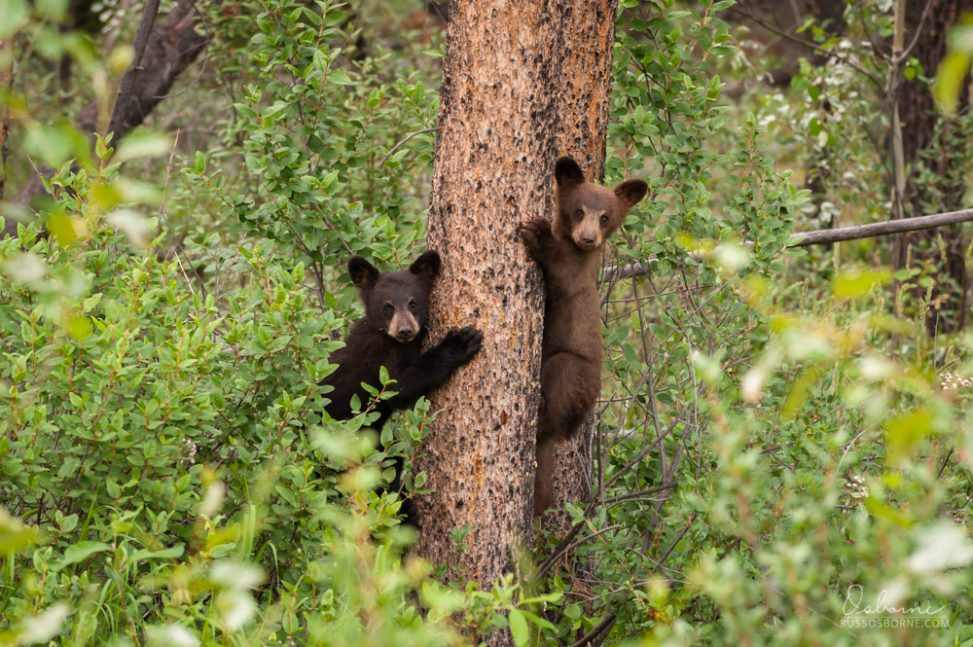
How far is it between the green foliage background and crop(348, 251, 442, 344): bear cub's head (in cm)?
13

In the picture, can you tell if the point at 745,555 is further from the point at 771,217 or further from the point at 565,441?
the point at 771,217

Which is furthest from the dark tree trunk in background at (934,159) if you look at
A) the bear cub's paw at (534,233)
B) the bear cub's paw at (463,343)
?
the bear cub's paw at (463,343)

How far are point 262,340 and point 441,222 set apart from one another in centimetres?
81

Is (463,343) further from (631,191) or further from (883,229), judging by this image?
(883,229)

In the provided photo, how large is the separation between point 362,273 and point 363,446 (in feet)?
5.09

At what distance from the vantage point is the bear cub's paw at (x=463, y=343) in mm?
3797

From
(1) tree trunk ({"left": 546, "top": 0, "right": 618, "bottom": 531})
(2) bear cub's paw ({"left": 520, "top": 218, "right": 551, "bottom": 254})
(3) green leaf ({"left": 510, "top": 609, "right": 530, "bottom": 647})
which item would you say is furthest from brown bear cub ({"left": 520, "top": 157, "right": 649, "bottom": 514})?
(3) green leaf ({"left": 510, "top": 609, "right": 530, "bottom": 647})

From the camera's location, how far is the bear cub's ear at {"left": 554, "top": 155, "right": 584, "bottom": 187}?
13.9ft

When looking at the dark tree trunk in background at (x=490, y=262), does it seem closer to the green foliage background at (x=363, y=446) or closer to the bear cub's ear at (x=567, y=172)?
the green foliage background at (x=363, y=446)

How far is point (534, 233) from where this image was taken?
387cm

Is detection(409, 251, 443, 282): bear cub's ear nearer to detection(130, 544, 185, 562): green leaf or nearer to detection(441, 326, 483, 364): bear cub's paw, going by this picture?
detection(441, 326, 483, 364): bear cub's paw

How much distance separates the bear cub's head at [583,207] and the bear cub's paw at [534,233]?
0.44 m

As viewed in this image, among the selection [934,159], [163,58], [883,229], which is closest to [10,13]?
[883,229]

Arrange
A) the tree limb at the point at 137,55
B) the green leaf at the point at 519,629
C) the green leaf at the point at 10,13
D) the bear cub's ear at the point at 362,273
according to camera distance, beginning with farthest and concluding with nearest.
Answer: the tree limb at the point at 137,55, the bear cub's ear at the point at 362,273, the green leaf at the point at 519,629, the green leaf at the point at 10,13
